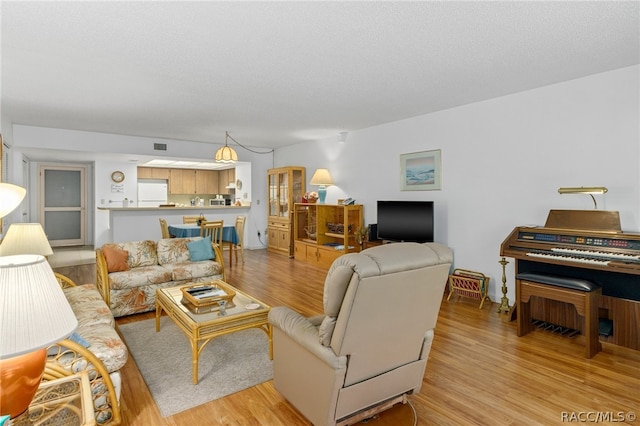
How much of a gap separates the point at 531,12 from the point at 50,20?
3.06 meters

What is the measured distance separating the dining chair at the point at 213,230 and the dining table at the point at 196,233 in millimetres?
139

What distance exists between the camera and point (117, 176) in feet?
27.9

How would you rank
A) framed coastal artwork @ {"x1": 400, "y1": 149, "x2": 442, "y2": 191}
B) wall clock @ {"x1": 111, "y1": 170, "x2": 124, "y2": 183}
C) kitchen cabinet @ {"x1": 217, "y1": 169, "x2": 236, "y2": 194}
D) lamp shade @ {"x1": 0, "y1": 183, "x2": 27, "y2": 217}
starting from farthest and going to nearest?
kitchen cabinet @ {"x1": 217, "y1": 169, "x2": 236, "y2": 194} → wall clock @ {"x1": 111, "y1": 170, "x2": 124, "y2": 183} → framed coastal artwork @ {"x1": 400, "y1": 149, "x2": 442, "y2": 191} → lamp shade @ {"x1": 0, "y1": 183, "x2": 27, "y2": 217}

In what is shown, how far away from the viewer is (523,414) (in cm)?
215

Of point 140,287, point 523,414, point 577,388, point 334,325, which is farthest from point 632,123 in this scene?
point 140,287

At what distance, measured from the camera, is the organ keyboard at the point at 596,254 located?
294 centimetres

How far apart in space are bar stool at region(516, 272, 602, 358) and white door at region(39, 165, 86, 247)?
31.8 ft

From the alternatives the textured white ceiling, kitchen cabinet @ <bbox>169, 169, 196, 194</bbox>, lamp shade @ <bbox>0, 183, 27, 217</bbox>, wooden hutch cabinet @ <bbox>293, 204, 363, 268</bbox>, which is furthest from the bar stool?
kitchen cabinet @ <bbox>169, 169, 196, 194</bbox>

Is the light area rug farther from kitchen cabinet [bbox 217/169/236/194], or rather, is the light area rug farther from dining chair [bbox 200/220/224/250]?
kitchen cabinet [bbox 217/169/236/194]

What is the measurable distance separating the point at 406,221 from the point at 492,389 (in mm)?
2766

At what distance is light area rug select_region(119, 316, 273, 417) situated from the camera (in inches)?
93.7

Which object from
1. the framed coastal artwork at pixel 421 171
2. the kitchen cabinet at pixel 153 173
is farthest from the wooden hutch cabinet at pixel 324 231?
the kitchen cabinet at pixel 153 173

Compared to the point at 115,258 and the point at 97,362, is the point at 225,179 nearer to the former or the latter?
the point at 115,258

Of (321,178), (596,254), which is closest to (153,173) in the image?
(321,178)
